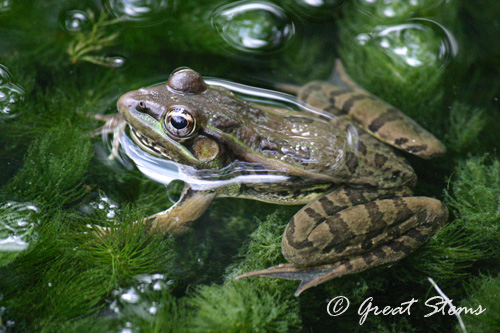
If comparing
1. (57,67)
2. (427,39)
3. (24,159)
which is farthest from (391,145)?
(57,67)

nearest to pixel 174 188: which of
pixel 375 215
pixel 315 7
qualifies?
pixel 375 215

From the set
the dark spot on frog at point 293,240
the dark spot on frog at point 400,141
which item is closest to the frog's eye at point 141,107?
the dark spot on frog at point 293,240

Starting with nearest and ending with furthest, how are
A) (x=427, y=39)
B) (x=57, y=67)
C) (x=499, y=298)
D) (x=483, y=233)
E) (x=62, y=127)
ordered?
1. (x=499, y=298)
2. (x=483, y=233)
3. (x=62, y=127)
4. (x=57, y=67)
5. (x=427, y=39)

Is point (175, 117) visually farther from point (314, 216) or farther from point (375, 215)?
point (375, 215)

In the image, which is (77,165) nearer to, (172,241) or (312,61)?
(172,241)

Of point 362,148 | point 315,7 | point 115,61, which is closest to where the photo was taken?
point 362,148

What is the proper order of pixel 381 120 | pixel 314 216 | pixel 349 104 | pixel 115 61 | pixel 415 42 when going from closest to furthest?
pixel 314 216
pixel 381 120
pixel 349 104
pixel 115 61
pixel 415 42
